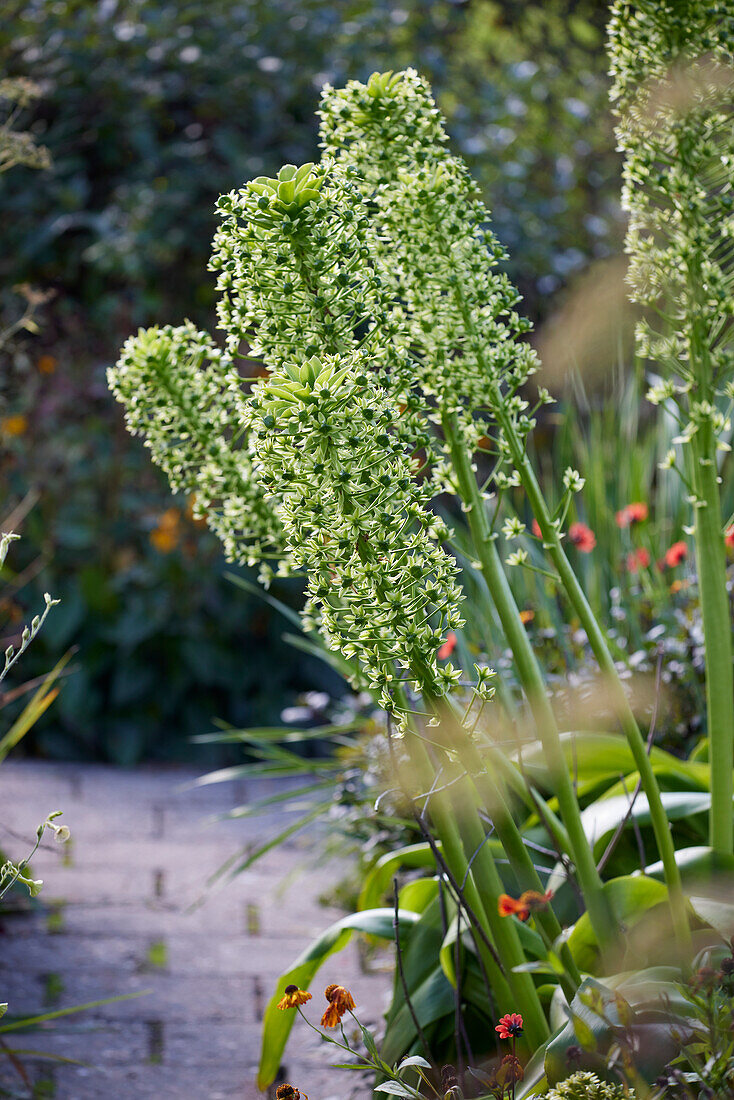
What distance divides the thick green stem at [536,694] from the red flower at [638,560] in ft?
4.78

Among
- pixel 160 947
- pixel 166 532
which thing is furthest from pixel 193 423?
pixel 166 532

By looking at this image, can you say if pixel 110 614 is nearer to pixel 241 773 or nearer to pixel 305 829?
pixel 305 829

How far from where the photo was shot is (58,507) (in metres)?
4.38

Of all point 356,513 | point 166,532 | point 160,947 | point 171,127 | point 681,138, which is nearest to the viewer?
point 356,513

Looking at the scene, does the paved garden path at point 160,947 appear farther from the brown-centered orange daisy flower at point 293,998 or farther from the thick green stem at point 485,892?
the thick green stem at point 485,892

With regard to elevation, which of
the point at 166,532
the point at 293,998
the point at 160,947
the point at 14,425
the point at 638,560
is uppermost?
the point at 293,998

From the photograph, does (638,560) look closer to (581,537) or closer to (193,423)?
(581,537)

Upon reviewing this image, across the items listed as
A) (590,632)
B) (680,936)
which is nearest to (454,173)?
(590,632)

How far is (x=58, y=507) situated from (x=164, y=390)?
320cm

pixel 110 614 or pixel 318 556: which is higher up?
pixel 318 556

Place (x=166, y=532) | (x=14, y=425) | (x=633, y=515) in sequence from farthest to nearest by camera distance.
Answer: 1. (x=14, y=425)
2. (x=166, y=532)
3. (x=633, y=515)

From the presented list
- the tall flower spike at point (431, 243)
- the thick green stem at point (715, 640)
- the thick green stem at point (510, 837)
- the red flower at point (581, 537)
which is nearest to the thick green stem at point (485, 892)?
the thick green stem at point (510, 837)

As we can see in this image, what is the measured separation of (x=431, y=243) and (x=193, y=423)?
381 millimetres

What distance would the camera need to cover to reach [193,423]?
1355 millimetres
